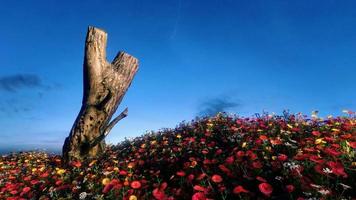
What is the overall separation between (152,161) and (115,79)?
4.51 m

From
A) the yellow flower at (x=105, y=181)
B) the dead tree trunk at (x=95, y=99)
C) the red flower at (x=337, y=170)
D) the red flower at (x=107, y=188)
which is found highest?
the dead tree trunk at (x=95, y=99)

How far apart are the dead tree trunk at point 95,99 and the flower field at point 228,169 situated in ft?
3.62

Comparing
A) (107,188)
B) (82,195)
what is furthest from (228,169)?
(82,195)

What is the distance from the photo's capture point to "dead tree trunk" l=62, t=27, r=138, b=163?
13.9m

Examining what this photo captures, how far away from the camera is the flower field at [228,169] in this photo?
6621 millimetres

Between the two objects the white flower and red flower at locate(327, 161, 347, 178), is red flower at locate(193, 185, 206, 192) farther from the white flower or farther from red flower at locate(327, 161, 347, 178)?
the white flower

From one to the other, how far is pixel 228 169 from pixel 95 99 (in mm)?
7568

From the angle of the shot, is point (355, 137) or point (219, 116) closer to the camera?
point (355, 137)

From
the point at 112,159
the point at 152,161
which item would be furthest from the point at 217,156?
the point at 112,159

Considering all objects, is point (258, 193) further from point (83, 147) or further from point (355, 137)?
point (83, 147)

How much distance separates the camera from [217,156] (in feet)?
32.4

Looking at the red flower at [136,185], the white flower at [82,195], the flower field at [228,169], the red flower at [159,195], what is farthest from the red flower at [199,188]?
the white flower at [82,195]

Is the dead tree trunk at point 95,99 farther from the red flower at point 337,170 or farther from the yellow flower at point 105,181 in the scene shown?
the red flower at point 337,170

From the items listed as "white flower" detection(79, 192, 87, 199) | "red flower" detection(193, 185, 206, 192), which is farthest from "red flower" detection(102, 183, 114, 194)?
"red flower" detection(193, 185, 206, 192)
